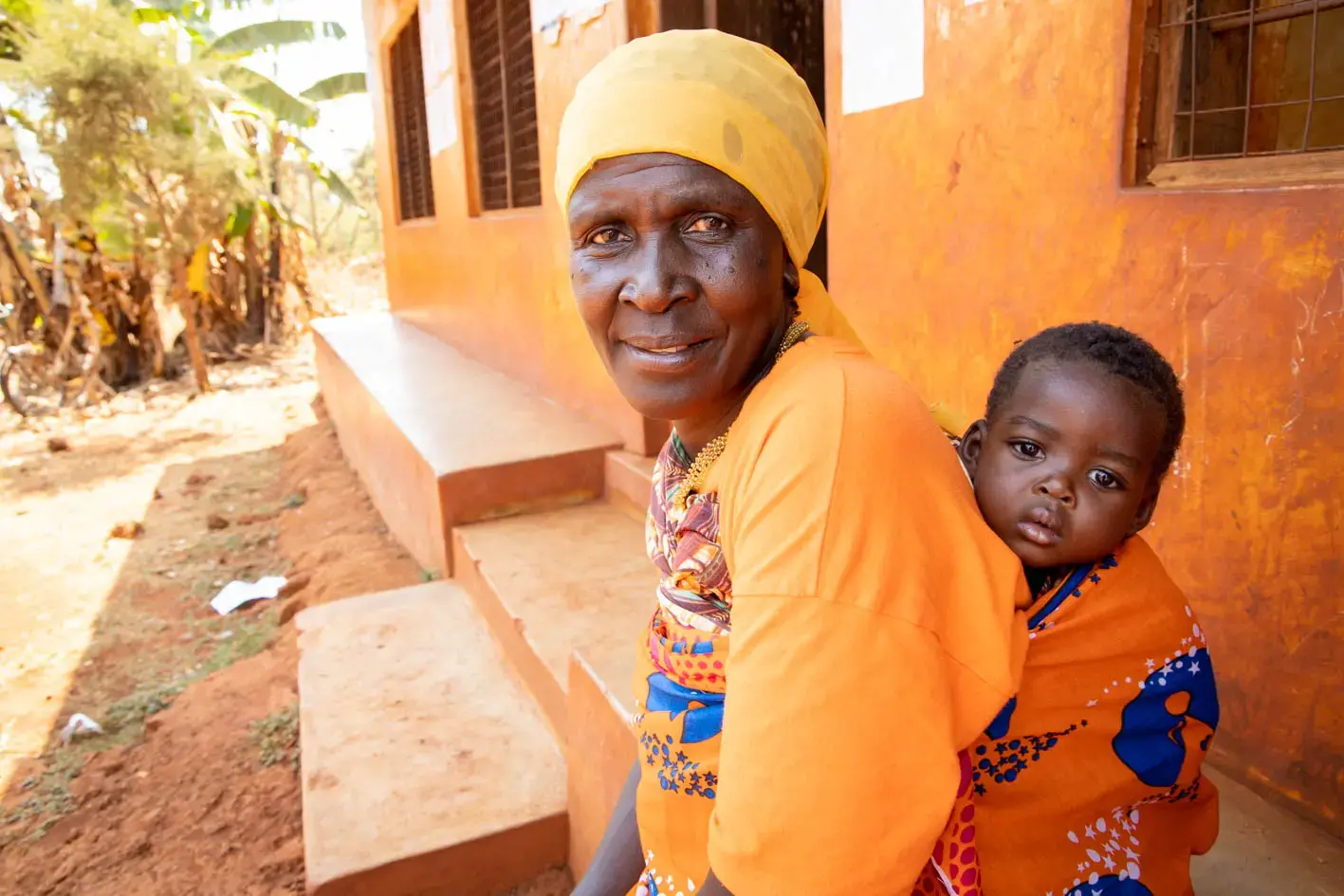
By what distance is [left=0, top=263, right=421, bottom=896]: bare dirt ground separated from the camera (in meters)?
2.96

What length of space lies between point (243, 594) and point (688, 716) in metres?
4.74

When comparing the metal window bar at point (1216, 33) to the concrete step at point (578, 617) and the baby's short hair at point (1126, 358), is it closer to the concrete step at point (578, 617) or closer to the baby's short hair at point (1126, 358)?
the baby's short hair at point (1126, 358)

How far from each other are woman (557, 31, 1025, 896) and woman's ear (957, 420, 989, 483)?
32 cm

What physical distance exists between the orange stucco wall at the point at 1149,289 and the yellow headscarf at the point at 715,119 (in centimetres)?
98

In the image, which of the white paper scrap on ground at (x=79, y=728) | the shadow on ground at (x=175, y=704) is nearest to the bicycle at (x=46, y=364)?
the shadow on ground at (x=175, y=704)

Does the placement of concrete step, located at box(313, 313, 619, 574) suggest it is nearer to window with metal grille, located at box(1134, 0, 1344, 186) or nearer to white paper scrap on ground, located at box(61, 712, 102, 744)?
white paper scrap on ground, located at box(61, 712, 102, 744)

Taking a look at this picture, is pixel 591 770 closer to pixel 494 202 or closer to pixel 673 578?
pixel 673 578

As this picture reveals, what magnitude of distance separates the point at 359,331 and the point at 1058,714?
29.7 ft

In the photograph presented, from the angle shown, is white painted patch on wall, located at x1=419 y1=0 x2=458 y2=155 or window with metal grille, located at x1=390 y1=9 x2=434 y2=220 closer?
white painted patch on wall, located at x1=419 y1=0 x2=458 y2=155

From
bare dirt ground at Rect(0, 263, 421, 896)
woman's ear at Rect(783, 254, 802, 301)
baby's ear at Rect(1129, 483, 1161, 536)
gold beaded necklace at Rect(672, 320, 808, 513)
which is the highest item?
woman's ear at Rect(783, 254, 802, 301)

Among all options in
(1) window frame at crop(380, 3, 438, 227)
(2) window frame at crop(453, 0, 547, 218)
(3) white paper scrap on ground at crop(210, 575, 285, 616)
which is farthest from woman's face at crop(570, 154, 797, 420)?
(1) window frame at crop(380, 3, 438, 227)

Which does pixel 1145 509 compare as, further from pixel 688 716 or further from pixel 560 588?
pixel 560 588

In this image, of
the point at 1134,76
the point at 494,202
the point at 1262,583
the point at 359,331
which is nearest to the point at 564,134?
the point at 1134,76

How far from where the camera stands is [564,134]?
124 cm
